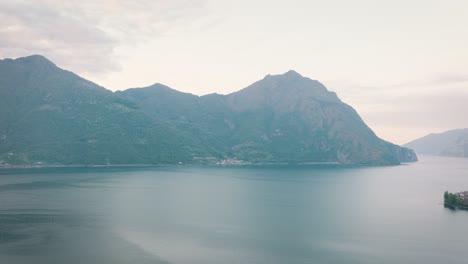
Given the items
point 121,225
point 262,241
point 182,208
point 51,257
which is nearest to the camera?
point 51,257

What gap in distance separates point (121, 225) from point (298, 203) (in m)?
87.3

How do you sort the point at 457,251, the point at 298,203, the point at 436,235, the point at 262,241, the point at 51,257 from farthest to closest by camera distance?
the point at 298,203 < the point at 436,235 < the point at 262,241 < the point at 457,251 < the point at 51,257

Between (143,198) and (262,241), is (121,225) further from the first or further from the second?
(143,198)

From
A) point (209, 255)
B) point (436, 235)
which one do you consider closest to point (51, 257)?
point (209, 255)

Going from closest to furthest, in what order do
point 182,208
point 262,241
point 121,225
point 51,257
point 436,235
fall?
point 51,257 < point 262,241 < point 436,235 < point 121,225 < point 182,208

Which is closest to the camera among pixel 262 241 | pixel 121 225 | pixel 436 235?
pixel 262 241

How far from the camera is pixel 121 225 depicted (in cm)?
13350

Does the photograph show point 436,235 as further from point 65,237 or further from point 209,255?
point 65,237

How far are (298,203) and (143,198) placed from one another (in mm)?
73732

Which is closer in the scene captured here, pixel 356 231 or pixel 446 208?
pixel 356 231

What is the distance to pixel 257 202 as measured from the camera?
19162cm

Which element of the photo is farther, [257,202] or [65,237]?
[257,202]

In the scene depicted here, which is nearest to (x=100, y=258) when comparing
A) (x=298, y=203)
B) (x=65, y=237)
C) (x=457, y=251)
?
(x=65, y=237)

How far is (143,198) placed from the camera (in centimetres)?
19688
